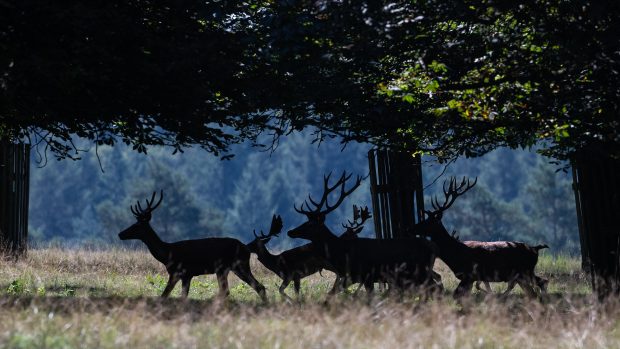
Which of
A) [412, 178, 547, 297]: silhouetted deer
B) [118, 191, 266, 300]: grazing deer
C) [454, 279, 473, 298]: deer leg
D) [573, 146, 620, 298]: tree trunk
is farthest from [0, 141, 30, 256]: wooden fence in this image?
[573, 146, 620, 298]: tree trunk

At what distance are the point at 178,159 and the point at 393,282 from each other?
144 m

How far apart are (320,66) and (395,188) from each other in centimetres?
481

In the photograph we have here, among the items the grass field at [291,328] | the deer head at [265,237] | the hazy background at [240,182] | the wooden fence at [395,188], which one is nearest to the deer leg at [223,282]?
the deer head at [265,237]

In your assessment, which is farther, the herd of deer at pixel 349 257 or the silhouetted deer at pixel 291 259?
the silhouetted deer at pixel 291 259

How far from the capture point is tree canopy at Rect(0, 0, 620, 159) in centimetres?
1258

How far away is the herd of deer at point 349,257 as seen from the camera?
13.9m

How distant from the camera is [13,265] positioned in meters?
19.2

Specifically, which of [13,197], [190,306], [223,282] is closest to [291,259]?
[223,282]

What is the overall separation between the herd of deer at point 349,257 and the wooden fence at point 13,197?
646 cm

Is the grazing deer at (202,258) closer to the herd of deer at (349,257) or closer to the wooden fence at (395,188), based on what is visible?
the herd of deer at (349,257)

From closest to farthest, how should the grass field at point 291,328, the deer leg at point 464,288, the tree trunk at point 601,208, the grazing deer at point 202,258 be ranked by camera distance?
the grass field at point 291,328 → the deer leg at point 464,288 → the grazing deer at point 202,258 → the tree trunk at point 601,208

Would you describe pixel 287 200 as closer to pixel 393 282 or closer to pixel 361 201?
pixel 361 201

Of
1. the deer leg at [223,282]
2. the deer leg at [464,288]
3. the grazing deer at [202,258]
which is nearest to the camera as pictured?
the deer leg at [464,288]

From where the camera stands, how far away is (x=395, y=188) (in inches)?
746
